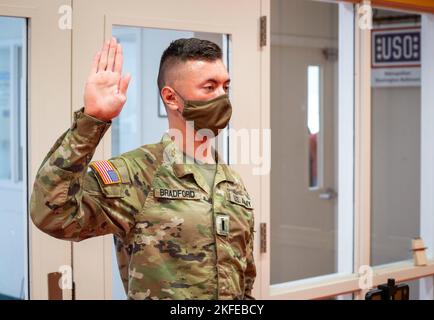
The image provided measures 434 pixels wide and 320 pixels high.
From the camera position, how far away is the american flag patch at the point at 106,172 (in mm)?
1596

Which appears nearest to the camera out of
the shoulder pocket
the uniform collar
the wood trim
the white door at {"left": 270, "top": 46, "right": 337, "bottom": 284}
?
the shoulder pocket

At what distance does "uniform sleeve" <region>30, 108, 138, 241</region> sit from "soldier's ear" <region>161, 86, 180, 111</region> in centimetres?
32

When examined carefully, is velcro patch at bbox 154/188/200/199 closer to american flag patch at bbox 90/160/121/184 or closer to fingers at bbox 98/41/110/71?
american flag patch at bbox 90/160/121/184

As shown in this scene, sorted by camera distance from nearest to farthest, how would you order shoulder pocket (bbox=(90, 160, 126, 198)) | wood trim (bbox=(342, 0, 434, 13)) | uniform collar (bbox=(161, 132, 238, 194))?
shoulder pocket (bbox=(90, 160, 126, 198)) → uniform collar (bbox=(161, 132, 238, 194)) → wood trim (bbox=(342, 0, 434, 13))

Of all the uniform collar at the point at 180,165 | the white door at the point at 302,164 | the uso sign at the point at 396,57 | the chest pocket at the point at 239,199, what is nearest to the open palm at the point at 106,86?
the uniform collar at the point at 180,165

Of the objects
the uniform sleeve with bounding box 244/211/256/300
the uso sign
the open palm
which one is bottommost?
the uniform sleeve with bounding box 244/211/256/300

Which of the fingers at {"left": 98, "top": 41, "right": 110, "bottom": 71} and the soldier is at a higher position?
the fingers at {"left": 98, "top": 41, "right": 110, "bottom": 71}

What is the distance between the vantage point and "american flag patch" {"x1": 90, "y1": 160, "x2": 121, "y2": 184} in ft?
5.24

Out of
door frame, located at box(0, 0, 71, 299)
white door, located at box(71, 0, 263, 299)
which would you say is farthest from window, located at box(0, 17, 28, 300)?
white door, located at box(71, 0, 263, 299)

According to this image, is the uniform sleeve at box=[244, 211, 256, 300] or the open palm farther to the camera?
the uniform sleeve at box=[244, 211, 256, 300]

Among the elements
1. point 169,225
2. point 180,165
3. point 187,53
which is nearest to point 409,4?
point 187,53

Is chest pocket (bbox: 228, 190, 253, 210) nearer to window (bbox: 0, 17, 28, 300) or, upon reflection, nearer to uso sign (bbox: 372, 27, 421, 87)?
window (bbox: 0, 17, 28, 300)

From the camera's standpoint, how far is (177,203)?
5.53 ft
